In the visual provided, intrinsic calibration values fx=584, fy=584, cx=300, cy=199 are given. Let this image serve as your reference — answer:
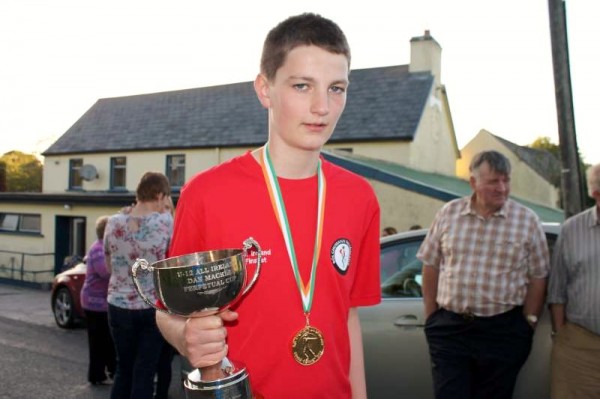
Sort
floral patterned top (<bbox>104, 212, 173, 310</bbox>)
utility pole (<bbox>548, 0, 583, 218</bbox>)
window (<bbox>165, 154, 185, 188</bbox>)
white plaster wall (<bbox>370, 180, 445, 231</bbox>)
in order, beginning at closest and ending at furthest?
1. floral patterned top (<bbox>104, 212, 173, 310</bbox>)
2. utility pole (<bbox>548, 0, 583, 218</bbox>)
3. white plaster wall (<bbox>370, 180, 445, 231</bbox>)
4. window (<bbox>165, 154, 185, 188</bbox>)

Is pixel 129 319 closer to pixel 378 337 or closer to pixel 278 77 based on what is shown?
pixel 378 337

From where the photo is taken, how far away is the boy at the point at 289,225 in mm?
1801

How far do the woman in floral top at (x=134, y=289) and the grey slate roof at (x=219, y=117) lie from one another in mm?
14582

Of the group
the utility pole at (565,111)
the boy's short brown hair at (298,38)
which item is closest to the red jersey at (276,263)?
the boy's short brown hair at (298,38)

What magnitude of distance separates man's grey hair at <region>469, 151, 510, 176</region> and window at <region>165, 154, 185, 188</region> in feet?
67.2

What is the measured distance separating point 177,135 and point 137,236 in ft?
66.7

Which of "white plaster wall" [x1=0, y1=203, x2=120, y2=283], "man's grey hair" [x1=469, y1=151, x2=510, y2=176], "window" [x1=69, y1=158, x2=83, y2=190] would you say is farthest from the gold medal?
"window" [x1=69, y1=158, x2=83, y2=190]

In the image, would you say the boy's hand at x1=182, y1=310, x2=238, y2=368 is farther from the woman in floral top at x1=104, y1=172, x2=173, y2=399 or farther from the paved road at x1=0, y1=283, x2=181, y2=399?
the paved road at x1=0, y1=283, x2=181, y2=399

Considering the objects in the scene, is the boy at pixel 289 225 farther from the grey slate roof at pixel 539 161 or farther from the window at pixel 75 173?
the grey slate roof at pixel 539 161

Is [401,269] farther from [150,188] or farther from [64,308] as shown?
[64,308]

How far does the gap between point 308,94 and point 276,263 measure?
1.77 feet

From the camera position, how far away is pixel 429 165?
21547mm

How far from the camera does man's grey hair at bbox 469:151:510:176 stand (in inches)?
153

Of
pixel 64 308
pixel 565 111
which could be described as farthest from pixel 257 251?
pixel 64 308
